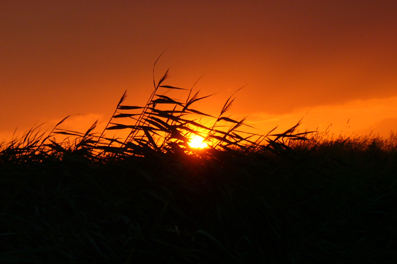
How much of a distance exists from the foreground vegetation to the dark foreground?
0.03 ft

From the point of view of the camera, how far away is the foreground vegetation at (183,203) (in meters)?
2.29

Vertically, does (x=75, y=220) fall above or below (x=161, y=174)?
below

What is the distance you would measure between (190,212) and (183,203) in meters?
0.10

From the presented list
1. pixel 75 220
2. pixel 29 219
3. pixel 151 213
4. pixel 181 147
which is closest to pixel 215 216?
pixel 151 213

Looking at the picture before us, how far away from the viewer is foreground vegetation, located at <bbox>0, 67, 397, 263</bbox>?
229 cm

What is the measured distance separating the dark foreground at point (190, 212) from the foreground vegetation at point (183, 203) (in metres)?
0.01

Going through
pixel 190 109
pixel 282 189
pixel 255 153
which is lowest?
pixel 282 189

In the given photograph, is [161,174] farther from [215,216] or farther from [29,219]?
[29,219]

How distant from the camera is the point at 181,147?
3172 mm

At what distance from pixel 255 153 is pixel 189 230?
1071 mm

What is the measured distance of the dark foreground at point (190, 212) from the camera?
7.43ft

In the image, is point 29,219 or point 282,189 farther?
point 282,189

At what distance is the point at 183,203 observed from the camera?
2766 millimetres

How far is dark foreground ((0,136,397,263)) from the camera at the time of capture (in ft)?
7.43
